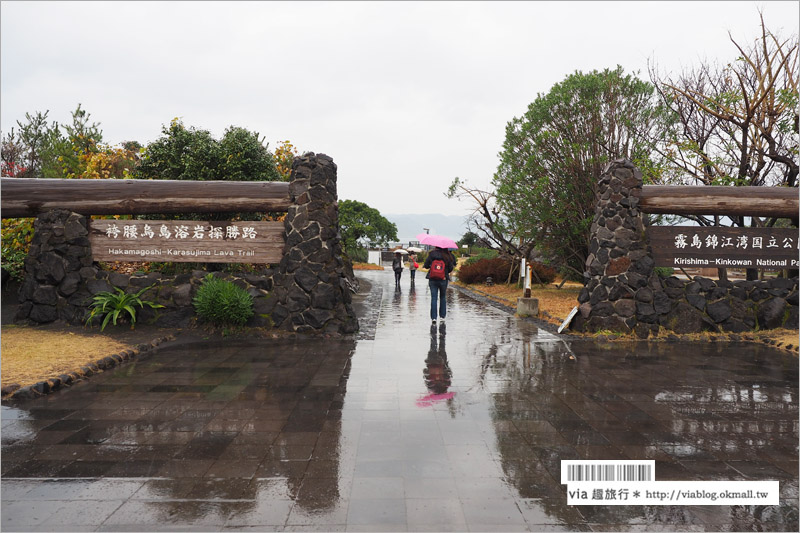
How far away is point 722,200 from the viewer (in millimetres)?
9477

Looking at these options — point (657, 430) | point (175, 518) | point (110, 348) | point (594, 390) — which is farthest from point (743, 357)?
point (110, 348)

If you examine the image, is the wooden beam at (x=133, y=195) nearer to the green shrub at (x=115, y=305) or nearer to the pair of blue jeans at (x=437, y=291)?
the green shrub at (x=115, y=305)

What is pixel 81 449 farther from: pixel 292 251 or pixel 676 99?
pixel 676 99

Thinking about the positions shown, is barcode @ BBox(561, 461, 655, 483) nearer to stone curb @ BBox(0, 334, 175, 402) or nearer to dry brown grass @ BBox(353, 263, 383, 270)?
stone curb @ BBox(0, 334, 175, 402)

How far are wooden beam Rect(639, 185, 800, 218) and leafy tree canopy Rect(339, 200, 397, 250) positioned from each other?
23.2 meters

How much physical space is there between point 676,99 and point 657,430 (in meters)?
14.2

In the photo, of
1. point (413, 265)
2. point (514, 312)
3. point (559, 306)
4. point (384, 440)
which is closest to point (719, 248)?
point (559, 306)

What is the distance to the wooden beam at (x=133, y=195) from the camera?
9.05m

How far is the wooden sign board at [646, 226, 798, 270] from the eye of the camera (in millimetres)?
9539

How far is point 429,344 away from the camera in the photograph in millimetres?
8367

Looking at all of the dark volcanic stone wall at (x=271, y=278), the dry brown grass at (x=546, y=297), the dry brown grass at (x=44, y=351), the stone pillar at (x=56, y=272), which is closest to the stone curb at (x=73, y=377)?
the dry brown grass at (x=44, y=351)

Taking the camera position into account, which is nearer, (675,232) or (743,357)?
(743,357)

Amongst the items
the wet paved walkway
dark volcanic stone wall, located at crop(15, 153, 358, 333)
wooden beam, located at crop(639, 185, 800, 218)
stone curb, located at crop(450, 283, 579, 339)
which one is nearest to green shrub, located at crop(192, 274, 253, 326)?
dark volcanic stone wall, located at crop(15, 153, 358, 333)

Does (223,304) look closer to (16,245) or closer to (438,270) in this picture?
(438,270)
